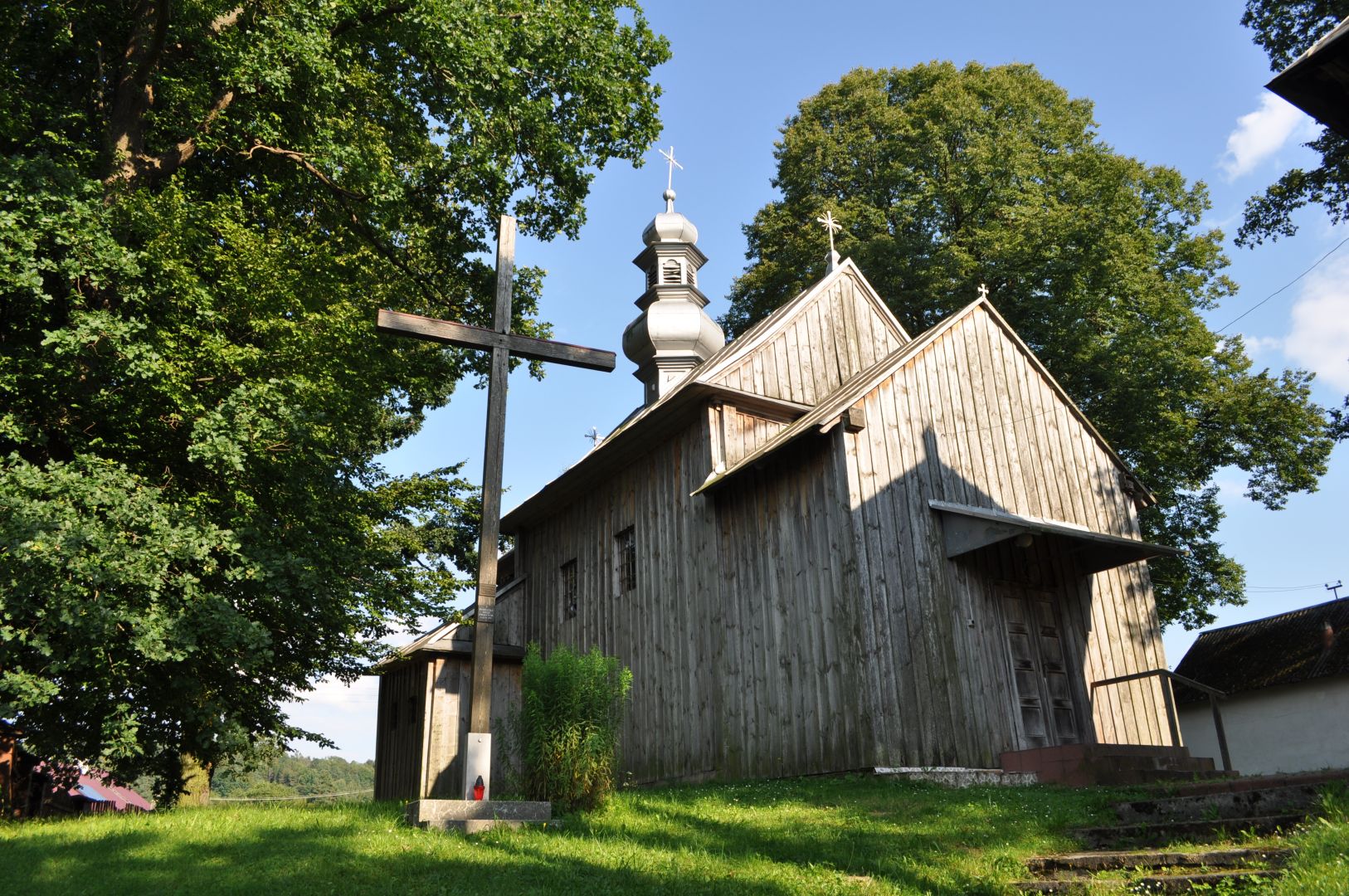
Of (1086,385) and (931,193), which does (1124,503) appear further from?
(931,193)

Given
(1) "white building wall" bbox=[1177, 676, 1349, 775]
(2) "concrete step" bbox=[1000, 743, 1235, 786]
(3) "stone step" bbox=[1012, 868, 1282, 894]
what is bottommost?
(3) "stone step" bbox=[1012, 868, 1282, 894]

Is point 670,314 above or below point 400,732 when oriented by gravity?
above

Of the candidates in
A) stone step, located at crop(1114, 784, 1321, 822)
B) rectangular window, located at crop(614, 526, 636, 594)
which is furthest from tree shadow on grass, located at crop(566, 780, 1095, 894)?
rectangular window, located at crop(614, 526, 636, 594)

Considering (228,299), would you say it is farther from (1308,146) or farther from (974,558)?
(1308,146)

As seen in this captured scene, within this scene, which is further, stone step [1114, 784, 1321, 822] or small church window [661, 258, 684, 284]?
small church window [661, 258, 684, 284]

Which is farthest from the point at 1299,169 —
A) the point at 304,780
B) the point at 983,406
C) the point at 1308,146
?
the point at 304,780

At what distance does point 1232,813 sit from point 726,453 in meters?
8.90

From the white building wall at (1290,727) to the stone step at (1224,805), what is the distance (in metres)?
17.0

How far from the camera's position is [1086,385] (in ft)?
76.4

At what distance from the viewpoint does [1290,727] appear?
23.4 meters

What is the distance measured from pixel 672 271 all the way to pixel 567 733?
1798 centimetres

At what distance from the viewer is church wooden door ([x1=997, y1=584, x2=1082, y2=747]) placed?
13.1m

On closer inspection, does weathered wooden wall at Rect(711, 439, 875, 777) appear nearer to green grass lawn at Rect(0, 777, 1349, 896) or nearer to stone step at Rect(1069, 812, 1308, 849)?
green grass lawn at Rect(0, 777, 1349, 896)

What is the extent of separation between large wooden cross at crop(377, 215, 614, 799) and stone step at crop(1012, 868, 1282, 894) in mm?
4538
